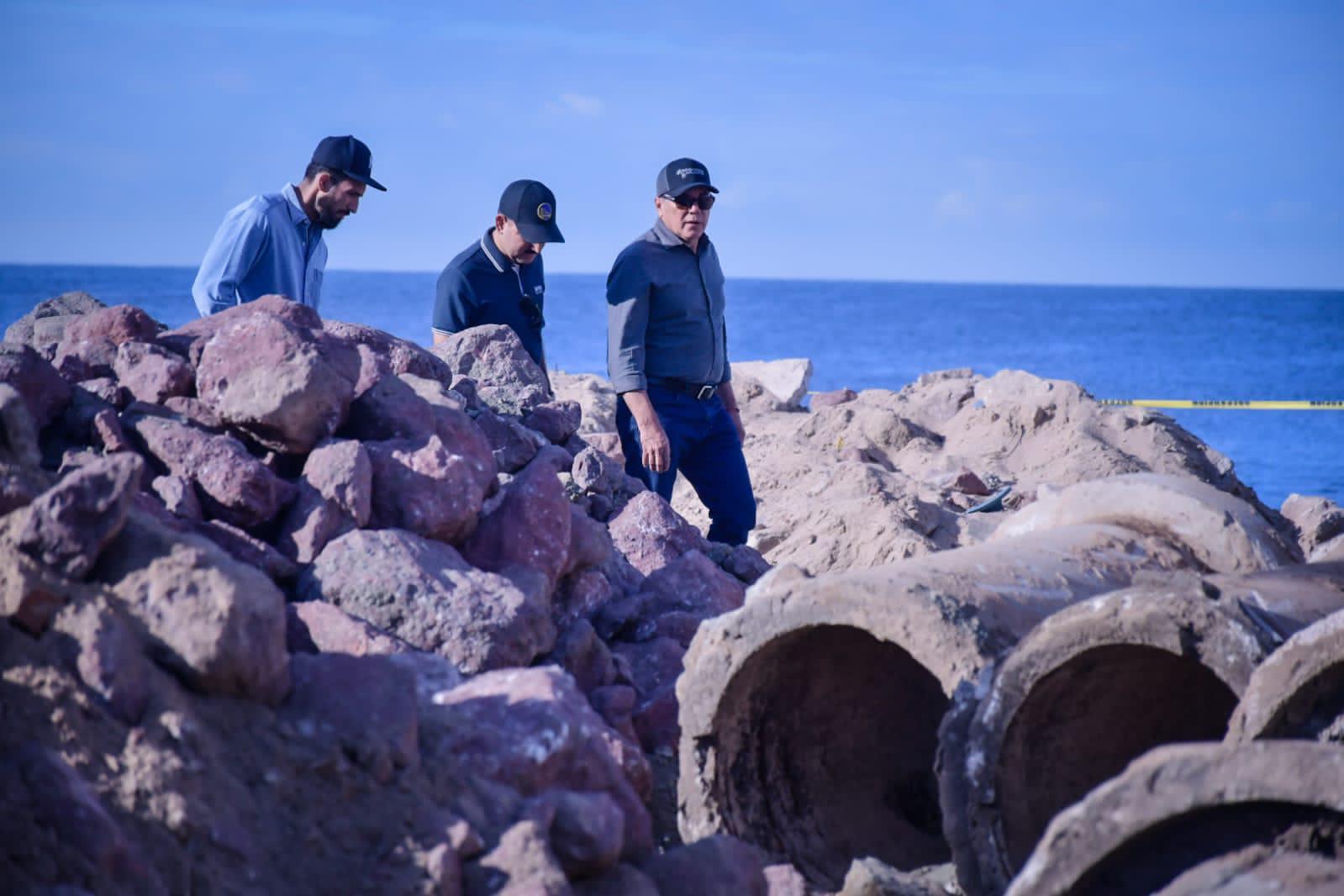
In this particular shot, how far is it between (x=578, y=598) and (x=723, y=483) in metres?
1.68

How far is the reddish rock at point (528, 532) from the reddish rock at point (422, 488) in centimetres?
14

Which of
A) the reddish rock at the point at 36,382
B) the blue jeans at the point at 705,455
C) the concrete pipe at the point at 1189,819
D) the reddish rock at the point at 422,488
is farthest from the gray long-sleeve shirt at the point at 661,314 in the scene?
the concrete pipe at the point at 1189,819

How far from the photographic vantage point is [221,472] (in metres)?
3.64

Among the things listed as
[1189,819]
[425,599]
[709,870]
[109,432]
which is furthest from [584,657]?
[1189,819]

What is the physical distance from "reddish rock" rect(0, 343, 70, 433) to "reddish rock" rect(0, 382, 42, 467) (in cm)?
47

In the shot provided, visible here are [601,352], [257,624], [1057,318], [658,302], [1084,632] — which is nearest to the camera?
[257,624]

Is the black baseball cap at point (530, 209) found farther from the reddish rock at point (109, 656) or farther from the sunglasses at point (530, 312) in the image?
the reddish rock at point (109, 656)

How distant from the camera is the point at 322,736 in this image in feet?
8.73

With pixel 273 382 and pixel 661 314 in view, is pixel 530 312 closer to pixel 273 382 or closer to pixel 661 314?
pixel 661 314

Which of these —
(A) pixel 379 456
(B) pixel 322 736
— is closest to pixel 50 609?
(B) pixel 322 736

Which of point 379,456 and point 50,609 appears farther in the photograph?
point 379,456

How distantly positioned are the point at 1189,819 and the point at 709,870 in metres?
0.97

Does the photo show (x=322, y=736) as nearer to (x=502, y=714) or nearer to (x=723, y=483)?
(x=502, y=714)

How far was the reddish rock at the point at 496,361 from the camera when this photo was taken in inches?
222
